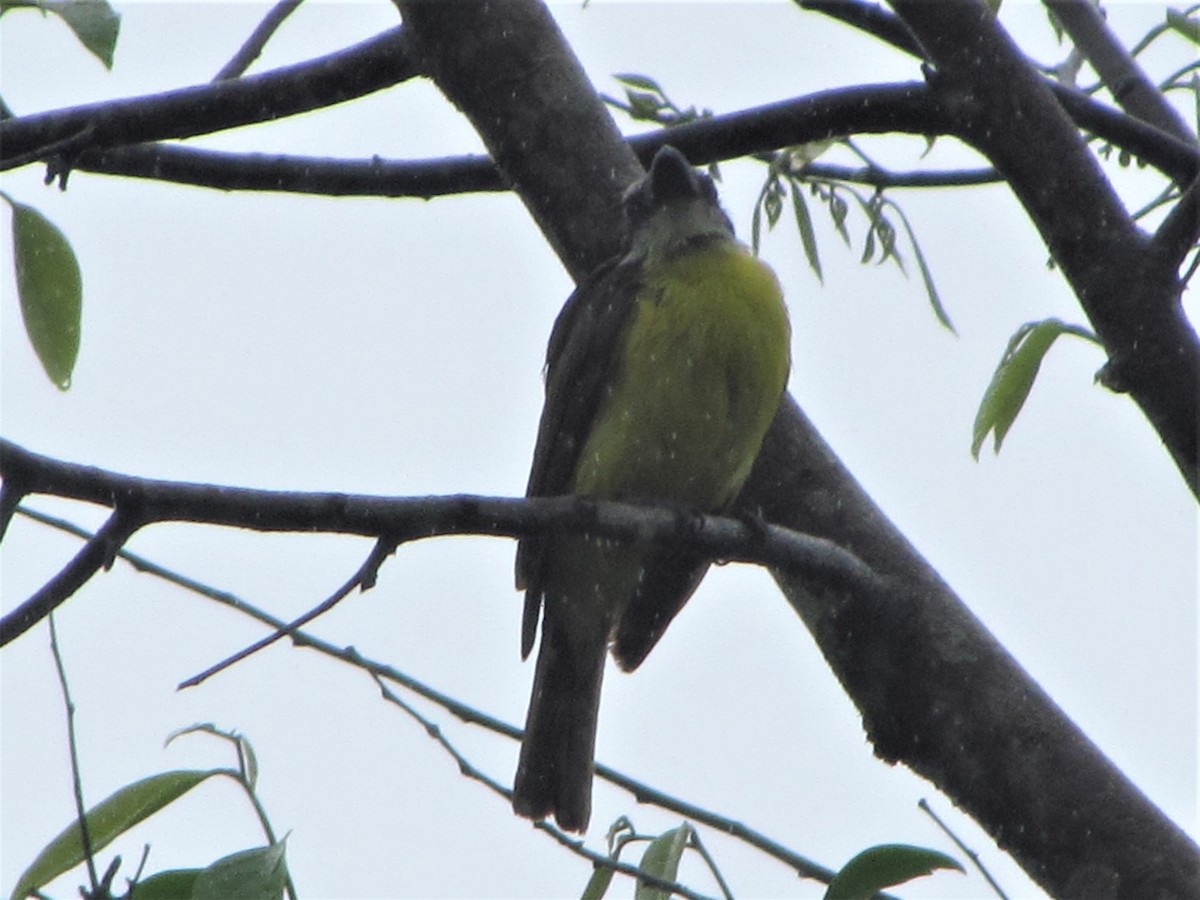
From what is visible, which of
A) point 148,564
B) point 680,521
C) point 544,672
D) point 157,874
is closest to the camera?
point 157,874

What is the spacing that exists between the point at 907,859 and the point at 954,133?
1.36 meters

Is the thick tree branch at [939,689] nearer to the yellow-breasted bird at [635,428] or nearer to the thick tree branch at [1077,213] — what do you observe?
the thick tree branch at [1077,213]

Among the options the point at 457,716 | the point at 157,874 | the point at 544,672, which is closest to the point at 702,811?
the point at 457,716

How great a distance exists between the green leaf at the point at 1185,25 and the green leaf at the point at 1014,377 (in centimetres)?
77

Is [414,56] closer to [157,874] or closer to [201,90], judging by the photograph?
[201,90]

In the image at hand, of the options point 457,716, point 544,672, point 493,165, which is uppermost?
point 493,165

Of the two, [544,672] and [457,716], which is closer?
[457,716]

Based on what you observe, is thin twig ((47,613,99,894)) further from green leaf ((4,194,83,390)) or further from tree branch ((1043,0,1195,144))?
Answer: tree branch ((1043,0,1195,144))

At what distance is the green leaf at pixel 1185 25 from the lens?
10.9 feet

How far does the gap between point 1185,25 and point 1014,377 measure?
853 mm

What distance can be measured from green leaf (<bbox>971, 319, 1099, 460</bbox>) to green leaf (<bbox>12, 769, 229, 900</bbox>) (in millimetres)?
1662

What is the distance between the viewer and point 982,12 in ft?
9.45

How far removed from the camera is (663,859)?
8.71 ft

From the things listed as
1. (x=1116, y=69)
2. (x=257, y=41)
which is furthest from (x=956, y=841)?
(x=257, y=41)
